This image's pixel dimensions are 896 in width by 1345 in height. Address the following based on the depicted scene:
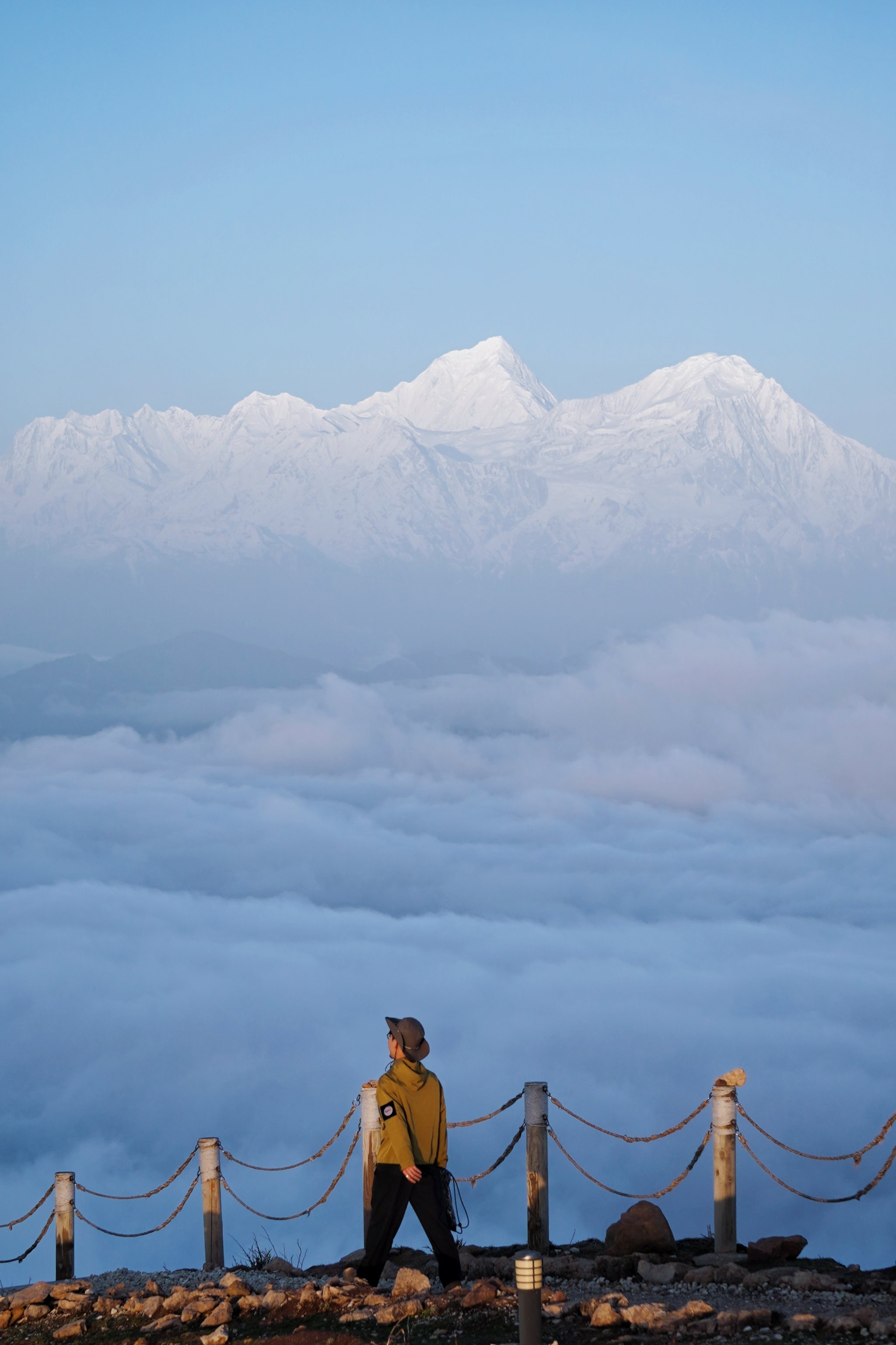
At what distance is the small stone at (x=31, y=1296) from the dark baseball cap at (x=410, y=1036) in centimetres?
403

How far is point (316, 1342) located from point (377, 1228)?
39.4 inches

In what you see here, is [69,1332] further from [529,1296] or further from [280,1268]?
[529,1296]

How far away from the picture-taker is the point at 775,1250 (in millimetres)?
8812

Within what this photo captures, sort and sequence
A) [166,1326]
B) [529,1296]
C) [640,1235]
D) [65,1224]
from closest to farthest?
[529,1296], [166,1326], [640,1235], [65,1224]

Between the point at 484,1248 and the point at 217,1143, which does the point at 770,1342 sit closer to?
the point at 484,1248

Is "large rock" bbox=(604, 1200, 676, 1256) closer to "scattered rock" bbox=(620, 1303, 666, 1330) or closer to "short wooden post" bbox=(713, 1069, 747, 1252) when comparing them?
"short wooden post" bbox=(713, 1069, 747, 1252)

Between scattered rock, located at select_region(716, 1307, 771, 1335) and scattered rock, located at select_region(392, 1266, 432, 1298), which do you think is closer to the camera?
scattered rock, located at select_region(716, 1307, 771, 1335)

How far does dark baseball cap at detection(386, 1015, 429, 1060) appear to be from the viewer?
7.82 metres

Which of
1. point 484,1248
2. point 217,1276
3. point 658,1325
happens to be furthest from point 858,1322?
point 217,1276

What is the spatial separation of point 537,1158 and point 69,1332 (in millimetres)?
3552

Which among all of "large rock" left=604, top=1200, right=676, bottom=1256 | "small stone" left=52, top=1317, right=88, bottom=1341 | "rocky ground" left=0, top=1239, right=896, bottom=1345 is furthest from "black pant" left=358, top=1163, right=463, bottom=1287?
"small stone" left=52, top=1317, right=88, bottom=1341

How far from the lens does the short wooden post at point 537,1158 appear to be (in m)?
9.38

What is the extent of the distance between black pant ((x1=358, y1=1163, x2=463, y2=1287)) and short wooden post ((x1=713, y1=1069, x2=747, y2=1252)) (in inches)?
88.9

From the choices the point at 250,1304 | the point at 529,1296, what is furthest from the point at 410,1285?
the point at 529,1296
